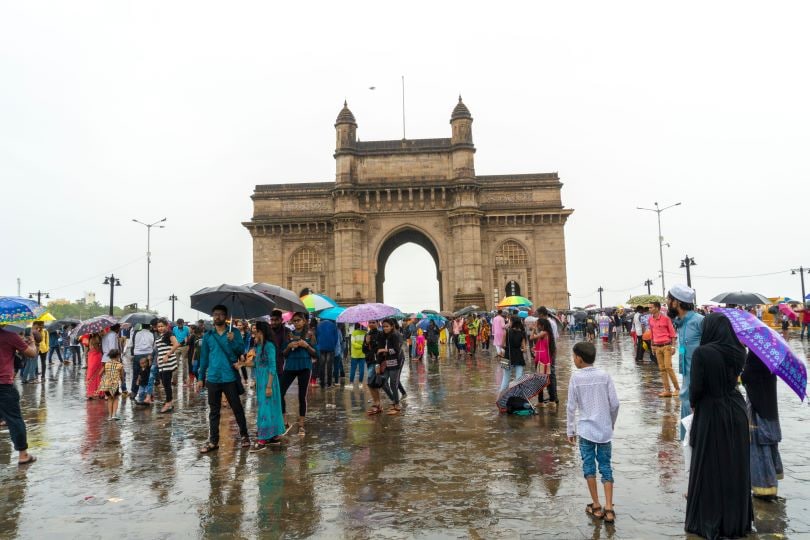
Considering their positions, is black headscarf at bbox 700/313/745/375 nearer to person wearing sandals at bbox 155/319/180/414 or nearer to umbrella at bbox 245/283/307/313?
umbrella at bbox 245/283/307/313

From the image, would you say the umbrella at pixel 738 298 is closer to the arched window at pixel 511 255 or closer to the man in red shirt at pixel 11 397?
the man in red shirt at pixel 11 397

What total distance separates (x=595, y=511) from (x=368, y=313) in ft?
22.5

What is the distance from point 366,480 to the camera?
19.5 feet

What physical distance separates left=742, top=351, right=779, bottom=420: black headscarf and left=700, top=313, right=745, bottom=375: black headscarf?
821mm

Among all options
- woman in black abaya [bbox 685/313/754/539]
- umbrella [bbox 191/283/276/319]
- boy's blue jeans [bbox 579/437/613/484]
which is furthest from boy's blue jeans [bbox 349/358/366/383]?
woman in black abaya [bbox 685/313/754/539]

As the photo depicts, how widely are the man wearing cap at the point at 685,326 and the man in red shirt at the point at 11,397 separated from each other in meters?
7.83

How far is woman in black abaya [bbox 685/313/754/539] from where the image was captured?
4.27 metres

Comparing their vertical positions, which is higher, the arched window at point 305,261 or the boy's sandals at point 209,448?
the arched window at point 305,261

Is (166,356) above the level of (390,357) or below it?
above

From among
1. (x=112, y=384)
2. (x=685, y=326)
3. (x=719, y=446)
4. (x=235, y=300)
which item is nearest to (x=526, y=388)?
(x=685, y=326)

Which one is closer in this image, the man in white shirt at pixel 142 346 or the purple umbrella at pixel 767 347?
the purple umbrella at pixel 767 347

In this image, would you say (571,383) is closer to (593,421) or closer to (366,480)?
(593,421)

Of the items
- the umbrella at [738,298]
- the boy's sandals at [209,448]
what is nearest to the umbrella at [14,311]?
the boy's sandals at [209,448]

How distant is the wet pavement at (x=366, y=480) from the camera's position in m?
4.71
